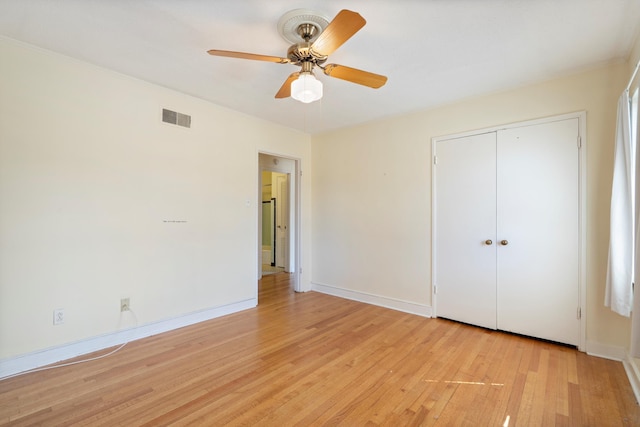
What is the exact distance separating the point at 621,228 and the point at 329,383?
258cm

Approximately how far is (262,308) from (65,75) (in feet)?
10.4

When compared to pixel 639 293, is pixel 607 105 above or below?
above

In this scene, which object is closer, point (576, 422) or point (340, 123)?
point (576, 422)

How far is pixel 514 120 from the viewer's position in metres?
2.98

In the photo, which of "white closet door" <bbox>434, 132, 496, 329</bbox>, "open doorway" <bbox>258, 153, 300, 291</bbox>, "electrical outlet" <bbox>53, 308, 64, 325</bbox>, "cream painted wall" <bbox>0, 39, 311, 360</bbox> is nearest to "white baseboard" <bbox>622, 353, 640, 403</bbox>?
"white closet door" <bbox>434, 132, 496, 329</bbox>

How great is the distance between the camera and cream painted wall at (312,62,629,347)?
2.54 metres

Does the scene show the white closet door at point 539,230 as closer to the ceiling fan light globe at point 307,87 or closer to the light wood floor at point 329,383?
the light wood floor at point 329,383

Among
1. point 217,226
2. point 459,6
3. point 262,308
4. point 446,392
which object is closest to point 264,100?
point 217,226

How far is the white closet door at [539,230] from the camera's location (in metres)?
2.68

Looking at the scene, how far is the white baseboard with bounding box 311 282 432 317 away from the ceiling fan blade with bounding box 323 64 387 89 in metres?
2.72

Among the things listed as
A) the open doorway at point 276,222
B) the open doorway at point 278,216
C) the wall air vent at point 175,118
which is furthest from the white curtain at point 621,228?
the open doorway at point 276,222

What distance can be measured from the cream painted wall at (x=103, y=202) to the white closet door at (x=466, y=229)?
2.57m

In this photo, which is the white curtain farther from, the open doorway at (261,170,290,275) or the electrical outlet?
the open doorway at (261,170,290,275)

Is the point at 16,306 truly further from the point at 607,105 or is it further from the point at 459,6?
the point at 607,105
